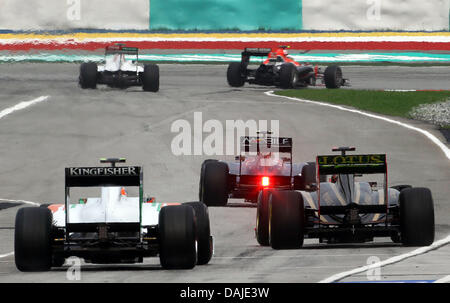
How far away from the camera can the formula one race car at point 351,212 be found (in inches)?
640

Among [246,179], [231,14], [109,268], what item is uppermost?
[231,14]

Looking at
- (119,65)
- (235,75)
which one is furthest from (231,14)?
(119,65)

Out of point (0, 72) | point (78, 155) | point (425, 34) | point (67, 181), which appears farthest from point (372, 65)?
point (67, 181)

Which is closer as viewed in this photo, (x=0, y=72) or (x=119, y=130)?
(x=119, y=130)

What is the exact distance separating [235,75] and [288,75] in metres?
2.32

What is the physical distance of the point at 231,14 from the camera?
56594 mm

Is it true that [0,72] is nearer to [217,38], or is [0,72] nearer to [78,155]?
[217,38]

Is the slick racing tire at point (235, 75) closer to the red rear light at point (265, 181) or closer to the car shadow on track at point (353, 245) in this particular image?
the red rear light at point (265, 181)

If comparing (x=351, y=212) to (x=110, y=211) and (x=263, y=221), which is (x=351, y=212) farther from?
(x=110, y=211)

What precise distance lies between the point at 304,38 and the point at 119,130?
2582 cm

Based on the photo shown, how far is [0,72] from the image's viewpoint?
51031 millimetres

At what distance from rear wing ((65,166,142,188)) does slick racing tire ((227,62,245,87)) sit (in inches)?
1191
